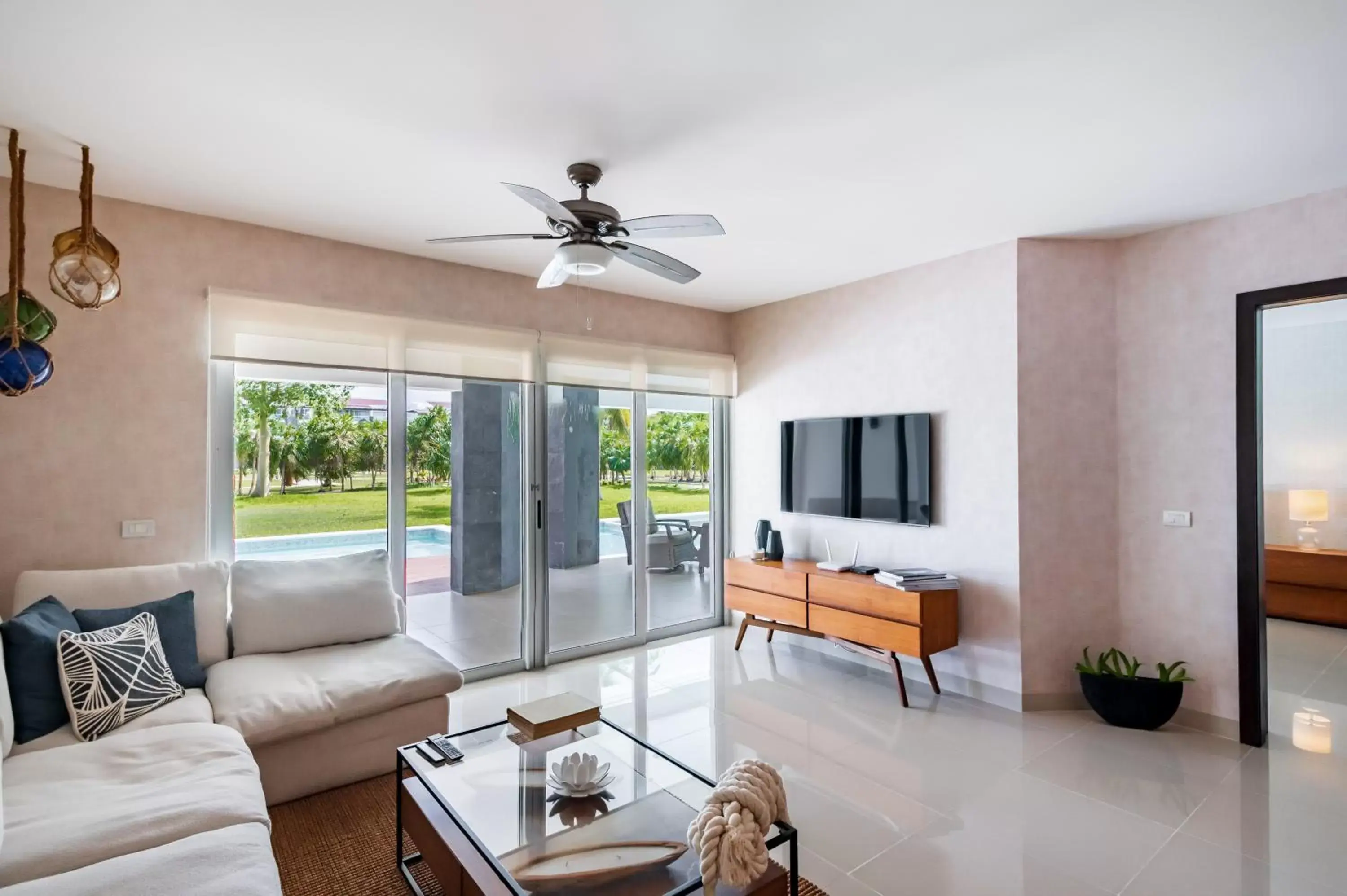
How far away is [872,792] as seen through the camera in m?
2.75

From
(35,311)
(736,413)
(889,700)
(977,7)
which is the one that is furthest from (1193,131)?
(35,311)

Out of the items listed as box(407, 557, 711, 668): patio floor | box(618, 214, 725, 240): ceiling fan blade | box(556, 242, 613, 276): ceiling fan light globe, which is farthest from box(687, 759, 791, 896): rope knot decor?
box(407, 557, 711, 668): patio floor

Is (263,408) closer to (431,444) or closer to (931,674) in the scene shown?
(431,444)

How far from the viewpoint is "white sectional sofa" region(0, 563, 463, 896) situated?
62.4 inches

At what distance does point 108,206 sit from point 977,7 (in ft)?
12.0

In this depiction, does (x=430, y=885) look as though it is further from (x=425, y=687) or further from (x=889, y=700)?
(x=889, y=700)

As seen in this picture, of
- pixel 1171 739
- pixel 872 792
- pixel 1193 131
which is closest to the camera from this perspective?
pixel 1193 131

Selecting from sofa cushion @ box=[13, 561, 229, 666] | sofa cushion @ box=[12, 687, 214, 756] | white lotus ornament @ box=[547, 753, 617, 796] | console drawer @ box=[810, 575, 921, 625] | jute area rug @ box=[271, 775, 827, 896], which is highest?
sofa cushion @ box=[13, 561, 229, 666]

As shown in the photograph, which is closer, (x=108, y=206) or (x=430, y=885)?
(x=430, y=885)

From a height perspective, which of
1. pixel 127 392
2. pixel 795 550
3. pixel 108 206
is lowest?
pixel 795 550

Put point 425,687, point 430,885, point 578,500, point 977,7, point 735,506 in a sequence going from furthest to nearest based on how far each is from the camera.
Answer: point 735,506, point 578,500, point 425,687, point 430,885, point 977,7

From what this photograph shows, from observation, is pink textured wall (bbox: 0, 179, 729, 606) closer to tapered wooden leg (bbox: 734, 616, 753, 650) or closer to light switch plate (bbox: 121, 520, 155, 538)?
light switch plate (bbox: 121, 520, 155, 538)

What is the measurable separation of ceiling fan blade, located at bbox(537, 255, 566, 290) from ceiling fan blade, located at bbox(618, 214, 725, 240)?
1.08ft

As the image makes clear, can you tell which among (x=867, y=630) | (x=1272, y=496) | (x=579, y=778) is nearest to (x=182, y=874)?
(x=579, y=778)
